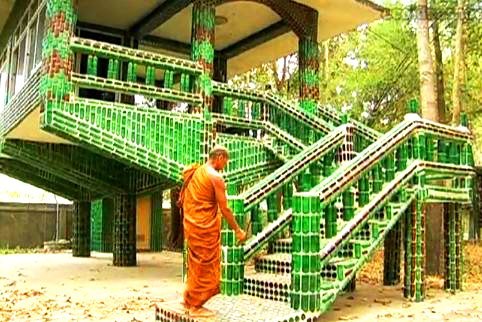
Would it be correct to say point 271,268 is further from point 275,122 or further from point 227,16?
point 227,16

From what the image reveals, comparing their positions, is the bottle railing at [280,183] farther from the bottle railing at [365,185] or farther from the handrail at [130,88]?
the handrail at [130,88]

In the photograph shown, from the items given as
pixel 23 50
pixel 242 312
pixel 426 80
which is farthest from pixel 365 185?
pixel 23 50

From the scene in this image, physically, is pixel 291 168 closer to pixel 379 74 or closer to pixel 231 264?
pixel 231 264

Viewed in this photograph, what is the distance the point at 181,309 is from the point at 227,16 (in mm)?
7439

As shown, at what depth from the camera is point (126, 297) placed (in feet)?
26.3

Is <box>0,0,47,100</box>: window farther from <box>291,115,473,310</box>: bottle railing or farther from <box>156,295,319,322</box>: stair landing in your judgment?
<box>291,115,473,310</box>: bottle railing

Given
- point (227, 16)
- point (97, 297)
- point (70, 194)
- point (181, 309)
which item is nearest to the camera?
point (181, 309)

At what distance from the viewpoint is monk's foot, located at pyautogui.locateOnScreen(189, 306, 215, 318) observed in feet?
17.9

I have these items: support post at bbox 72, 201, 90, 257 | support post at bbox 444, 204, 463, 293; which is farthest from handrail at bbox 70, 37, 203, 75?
support post at bbox 72, 201, 90, 257

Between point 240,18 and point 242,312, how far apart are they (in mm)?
7556

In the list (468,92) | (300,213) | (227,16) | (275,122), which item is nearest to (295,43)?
(227,16)

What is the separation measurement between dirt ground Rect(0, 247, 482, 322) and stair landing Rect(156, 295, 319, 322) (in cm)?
71

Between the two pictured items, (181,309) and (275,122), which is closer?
(181,309)

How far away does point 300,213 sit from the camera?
19.5 feet
